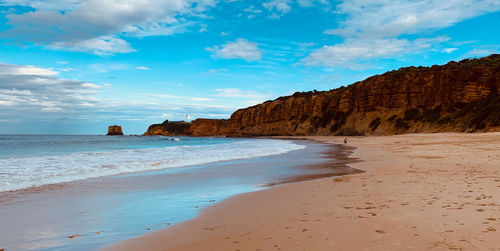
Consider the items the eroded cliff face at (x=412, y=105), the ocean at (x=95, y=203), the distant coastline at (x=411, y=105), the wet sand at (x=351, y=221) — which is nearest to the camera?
the wet sand at (x=351, y=221)

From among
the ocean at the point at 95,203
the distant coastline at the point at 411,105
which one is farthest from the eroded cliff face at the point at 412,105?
the ocean at the point at 95,203

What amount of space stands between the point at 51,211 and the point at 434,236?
7571mm

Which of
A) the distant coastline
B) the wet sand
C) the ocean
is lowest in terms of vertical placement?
the ocean

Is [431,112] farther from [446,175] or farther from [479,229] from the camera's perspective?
[479,229]

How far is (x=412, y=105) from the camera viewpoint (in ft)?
244

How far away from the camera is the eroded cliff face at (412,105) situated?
61.2 metres

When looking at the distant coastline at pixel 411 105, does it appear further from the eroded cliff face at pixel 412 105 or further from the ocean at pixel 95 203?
the ocean at pixel 95 203

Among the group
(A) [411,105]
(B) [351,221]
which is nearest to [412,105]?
(A) [411,105]

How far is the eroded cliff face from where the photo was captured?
61.2 meters

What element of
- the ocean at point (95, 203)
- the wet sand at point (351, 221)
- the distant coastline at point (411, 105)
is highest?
the distant coastline at point (411, 105)

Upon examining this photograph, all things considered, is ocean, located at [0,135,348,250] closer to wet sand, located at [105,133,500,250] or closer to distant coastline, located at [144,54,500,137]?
wet sand, located at [105,133,500,250]

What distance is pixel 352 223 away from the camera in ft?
17.9

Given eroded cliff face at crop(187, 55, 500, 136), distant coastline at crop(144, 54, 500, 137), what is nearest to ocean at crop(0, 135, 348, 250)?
distant coastline at crop(144, 54, 500, 137)

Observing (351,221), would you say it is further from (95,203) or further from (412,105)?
(412,105)
